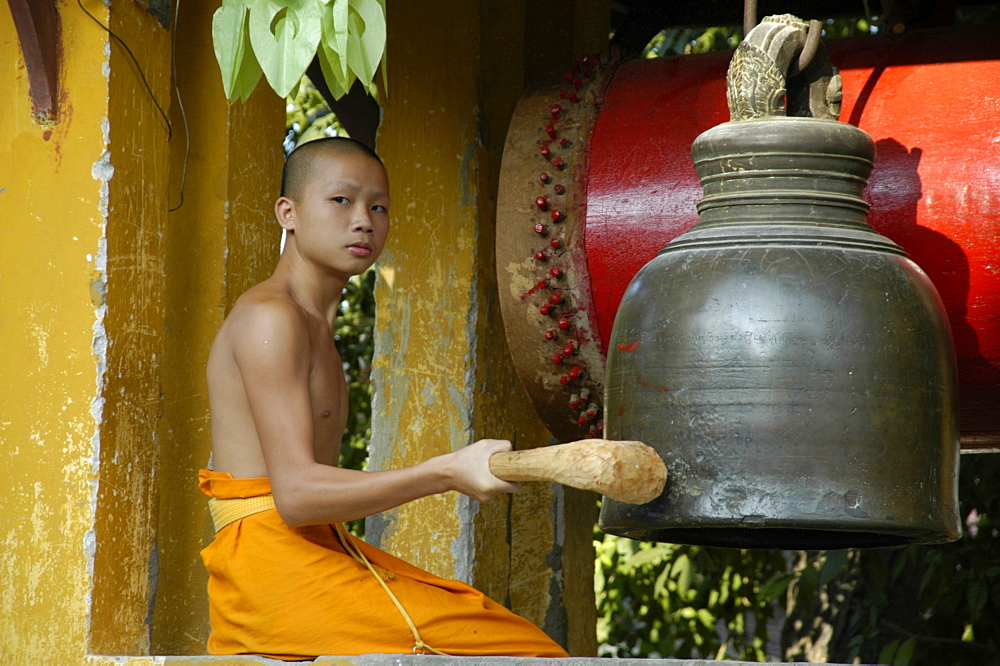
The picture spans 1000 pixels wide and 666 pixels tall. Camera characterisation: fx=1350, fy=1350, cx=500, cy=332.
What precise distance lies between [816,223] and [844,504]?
42 cm

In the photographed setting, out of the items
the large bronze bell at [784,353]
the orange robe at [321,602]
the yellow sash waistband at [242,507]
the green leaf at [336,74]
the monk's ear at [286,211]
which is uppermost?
the green leaf at [336,74]

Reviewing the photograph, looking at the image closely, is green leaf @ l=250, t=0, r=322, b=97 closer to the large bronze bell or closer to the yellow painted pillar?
the large bronze bell

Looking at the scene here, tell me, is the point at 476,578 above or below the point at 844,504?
below

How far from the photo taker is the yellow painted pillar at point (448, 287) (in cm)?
331

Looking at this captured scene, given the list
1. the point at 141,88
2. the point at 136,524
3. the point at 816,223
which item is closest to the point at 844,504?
the point at 816,223

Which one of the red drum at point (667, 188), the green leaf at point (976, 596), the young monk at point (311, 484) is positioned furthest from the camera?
the green leaf at point (976, 596)

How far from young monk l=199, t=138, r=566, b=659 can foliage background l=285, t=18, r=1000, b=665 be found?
2.20 m

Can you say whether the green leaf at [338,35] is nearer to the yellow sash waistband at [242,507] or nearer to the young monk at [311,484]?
the young monk at [311,484]

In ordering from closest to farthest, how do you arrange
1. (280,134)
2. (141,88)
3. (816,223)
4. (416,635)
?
(816,223) → (416,635) → (141,88) → (280,134)

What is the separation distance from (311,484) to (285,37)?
753mm

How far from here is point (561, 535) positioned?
3.60 m

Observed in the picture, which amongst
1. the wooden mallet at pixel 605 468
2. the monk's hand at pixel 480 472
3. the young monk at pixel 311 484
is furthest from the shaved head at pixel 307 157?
the wooden mallet at pixel 605 468

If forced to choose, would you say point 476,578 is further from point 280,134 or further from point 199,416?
point 280,134

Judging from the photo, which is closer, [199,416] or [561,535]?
[199,416]
